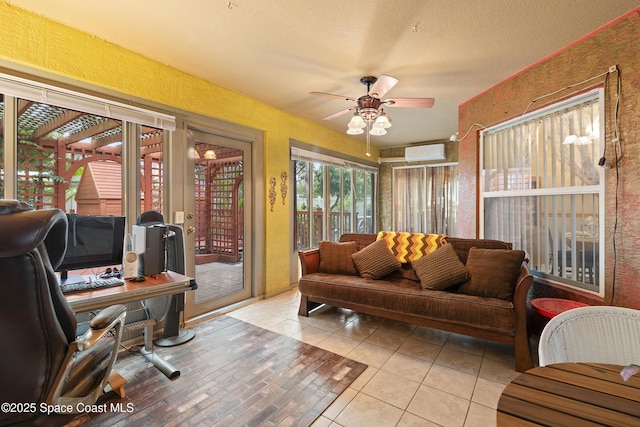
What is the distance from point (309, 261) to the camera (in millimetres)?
3410

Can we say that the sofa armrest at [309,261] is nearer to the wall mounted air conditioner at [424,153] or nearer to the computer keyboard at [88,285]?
the computer keyboard at [88,285]

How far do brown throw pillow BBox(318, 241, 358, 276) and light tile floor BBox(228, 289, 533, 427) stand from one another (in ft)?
1.66

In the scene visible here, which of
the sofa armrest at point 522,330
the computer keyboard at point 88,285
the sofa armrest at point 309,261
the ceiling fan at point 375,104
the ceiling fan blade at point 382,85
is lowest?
the sofa armrest at point 522,330

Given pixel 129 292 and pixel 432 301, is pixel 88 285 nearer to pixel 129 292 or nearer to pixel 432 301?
pixel 129 292

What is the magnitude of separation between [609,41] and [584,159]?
2.86ft

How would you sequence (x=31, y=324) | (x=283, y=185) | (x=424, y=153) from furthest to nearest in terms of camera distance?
(x=424, y=153) → (x=283, y=185) → (x=31, y=324)

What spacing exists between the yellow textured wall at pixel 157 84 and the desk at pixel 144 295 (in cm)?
164

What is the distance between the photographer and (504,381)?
2.07 m

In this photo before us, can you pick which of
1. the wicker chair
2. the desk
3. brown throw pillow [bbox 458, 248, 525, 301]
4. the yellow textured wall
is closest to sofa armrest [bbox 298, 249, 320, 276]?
the yellow textured wall

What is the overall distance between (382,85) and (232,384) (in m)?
2.62

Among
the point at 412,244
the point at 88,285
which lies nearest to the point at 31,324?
the point at 88,285

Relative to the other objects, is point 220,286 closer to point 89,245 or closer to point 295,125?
point 89,245

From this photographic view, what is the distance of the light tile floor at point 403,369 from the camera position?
1.74 meters

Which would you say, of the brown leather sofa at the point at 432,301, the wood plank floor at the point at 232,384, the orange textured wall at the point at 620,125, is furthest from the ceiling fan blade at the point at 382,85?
the wood plank floor at the point at 232,384
